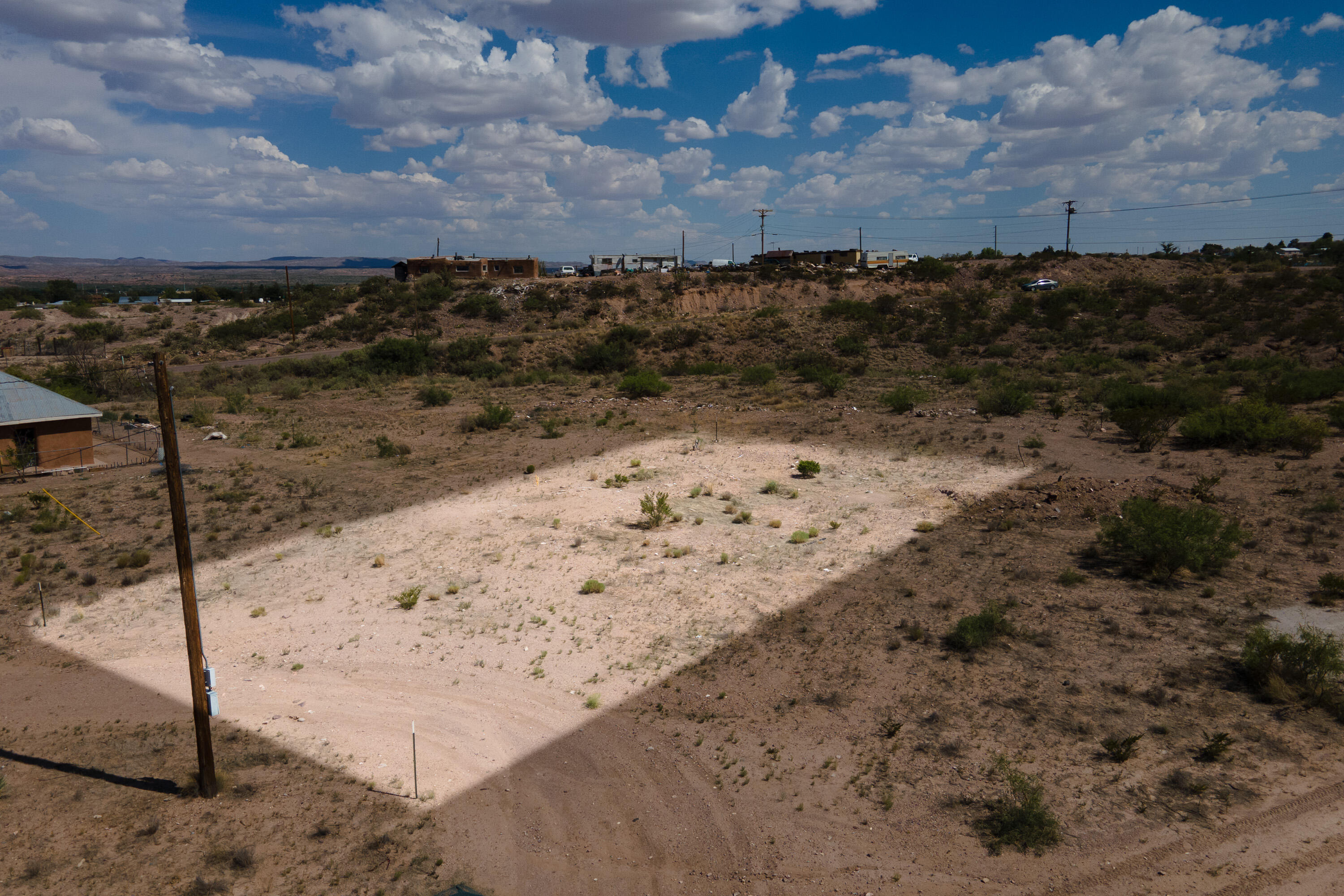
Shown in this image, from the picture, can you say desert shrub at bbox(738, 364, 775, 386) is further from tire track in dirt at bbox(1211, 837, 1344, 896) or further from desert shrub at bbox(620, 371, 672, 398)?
tire track in dirt at bbox(1211, 837, 1344, 896)

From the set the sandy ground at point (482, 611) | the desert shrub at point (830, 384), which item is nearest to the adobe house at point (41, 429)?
the sandy ground at point (482, 611)

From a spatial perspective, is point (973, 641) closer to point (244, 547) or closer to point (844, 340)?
point (244, 547)

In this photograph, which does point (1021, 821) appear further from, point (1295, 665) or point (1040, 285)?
point (1040, 285)

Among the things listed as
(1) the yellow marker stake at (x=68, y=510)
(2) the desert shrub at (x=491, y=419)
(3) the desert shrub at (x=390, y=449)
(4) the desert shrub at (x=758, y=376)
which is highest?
(4) the desert shrub at (x=758, y=376)

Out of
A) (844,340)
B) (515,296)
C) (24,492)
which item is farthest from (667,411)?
(515,296)

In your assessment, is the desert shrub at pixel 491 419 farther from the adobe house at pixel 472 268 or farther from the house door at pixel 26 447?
the adobe house at pixel 472 268

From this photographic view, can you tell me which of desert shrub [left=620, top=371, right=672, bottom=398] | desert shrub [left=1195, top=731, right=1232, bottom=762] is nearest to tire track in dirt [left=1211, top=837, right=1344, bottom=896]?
desert shrub [left=1195, top=731, right=1232, bottom=762]

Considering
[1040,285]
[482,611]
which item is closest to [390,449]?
[482,611]
